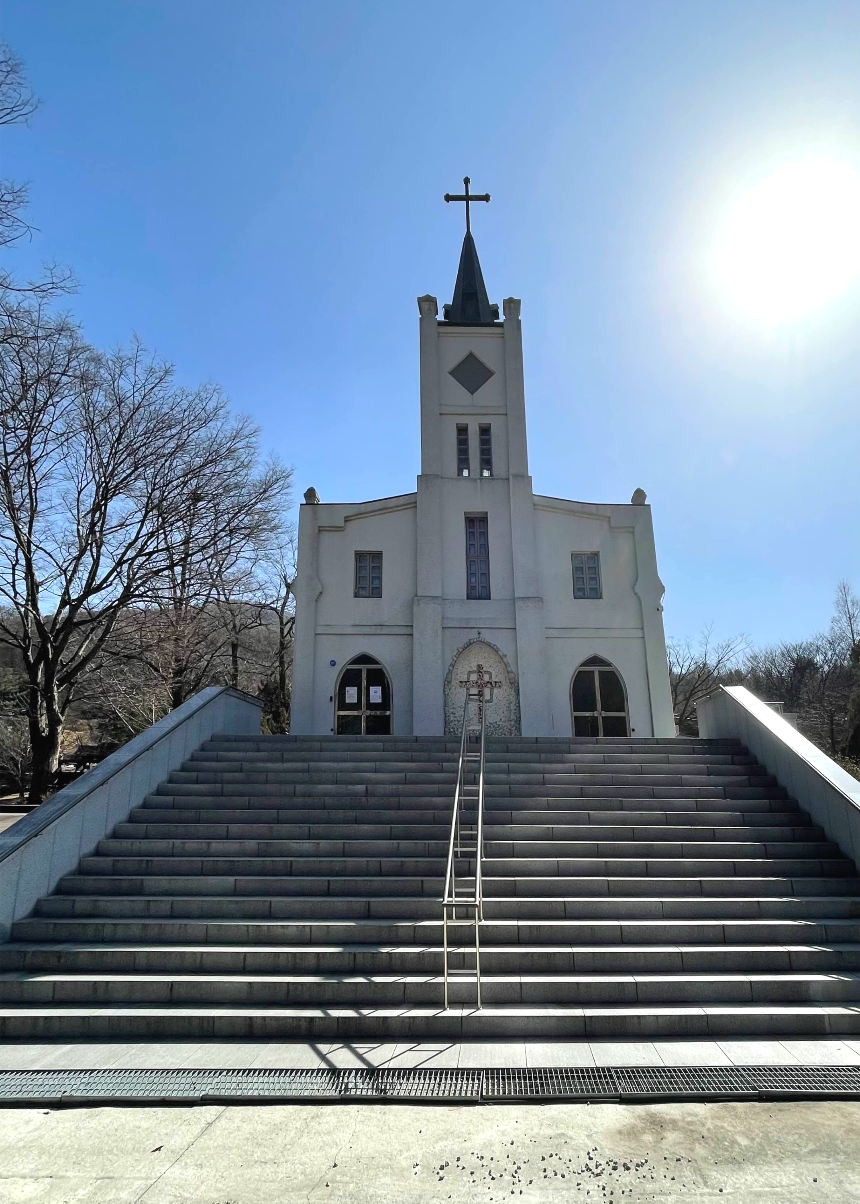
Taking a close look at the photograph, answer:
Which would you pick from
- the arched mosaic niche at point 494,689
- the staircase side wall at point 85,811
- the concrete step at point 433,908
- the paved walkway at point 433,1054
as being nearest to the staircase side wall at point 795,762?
the concrete step at point 433,908

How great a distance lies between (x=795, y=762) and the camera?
30.5 ft

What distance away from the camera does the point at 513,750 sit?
11203mm

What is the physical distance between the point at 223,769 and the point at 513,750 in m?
4.53

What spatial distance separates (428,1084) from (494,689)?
39.0ft

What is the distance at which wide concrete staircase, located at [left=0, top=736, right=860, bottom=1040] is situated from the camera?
5680 mm

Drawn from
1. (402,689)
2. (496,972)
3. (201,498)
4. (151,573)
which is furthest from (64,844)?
(201,498)

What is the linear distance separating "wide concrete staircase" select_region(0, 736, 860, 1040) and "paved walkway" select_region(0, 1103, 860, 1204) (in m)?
1.17

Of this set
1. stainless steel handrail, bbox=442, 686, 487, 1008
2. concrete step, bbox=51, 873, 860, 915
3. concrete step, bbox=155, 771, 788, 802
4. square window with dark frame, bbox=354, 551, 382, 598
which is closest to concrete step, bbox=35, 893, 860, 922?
concrete step, bbox=51, 873, 860, 915

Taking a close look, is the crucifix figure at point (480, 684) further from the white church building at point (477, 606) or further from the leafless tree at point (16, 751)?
the leafless tree at point (16, 751)

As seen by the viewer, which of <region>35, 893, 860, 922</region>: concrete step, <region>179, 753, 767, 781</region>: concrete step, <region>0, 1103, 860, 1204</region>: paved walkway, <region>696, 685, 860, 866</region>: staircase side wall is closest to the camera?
<region>0, 1103, 860, 1204</region>: paved walkway

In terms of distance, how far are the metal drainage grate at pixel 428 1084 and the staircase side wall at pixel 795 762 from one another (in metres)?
3.63

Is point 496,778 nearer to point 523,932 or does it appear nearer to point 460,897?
point 460,897

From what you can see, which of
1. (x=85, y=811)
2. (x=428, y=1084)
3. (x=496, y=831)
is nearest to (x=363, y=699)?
(x=496, y=831)

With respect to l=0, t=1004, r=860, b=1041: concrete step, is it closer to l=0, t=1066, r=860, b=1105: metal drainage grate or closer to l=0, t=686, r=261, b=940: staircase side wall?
l=0, t=1066, r=860, b=1105: metal drainage grate
